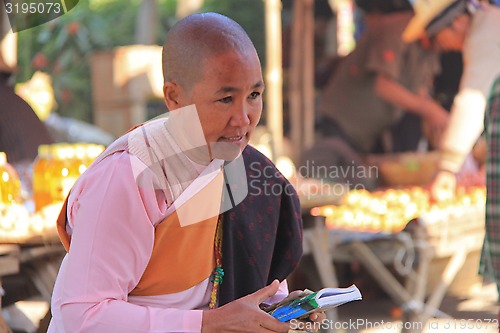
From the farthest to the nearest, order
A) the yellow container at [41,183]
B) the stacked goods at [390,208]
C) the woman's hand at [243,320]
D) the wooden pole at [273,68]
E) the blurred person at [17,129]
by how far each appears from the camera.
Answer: the wooden pole at [273,68]
the stacked goods at [390,208]
the blurred person at [17,129]
the yellow container at [41,183]
the woman's hand at [243,320]

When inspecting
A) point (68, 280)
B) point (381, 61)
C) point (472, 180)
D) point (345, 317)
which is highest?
point (381, 61)

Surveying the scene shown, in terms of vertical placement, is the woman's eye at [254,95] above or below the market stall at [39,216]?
above

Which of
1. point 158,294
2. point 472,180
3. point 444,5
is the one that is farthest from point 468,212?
point 158,294

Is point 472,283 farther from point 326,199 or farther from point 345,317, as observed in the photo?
point 326,199

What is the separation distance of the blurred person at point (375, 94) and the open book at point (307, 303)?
4975 millimetres

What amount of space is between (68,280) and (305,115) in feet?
18.9

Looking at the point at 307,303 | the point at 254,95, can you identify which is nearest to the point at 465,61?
the point at 254,95

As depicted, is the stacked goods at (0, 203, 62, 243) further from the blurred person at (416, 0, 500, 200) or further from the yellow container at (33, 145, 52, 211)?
the blurred person at (416, 0, 500, 200)

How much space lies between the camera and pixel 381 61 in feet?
22.3

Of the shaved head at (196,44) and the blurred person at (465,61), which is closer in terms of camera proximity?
the shaved head at (196,44)

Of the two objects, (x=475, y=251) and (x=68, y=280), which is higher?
(x=68, y=280)

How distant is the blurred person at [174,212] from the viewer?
1.61 m

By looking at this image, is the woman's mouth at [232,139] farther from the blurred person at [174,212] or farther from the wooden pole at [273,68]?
the wooden pole at [273,68]

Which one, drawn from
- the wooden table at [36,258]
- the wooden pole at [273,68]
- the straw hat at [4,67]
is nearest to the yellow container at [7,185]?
the wooden table at [36,258]
